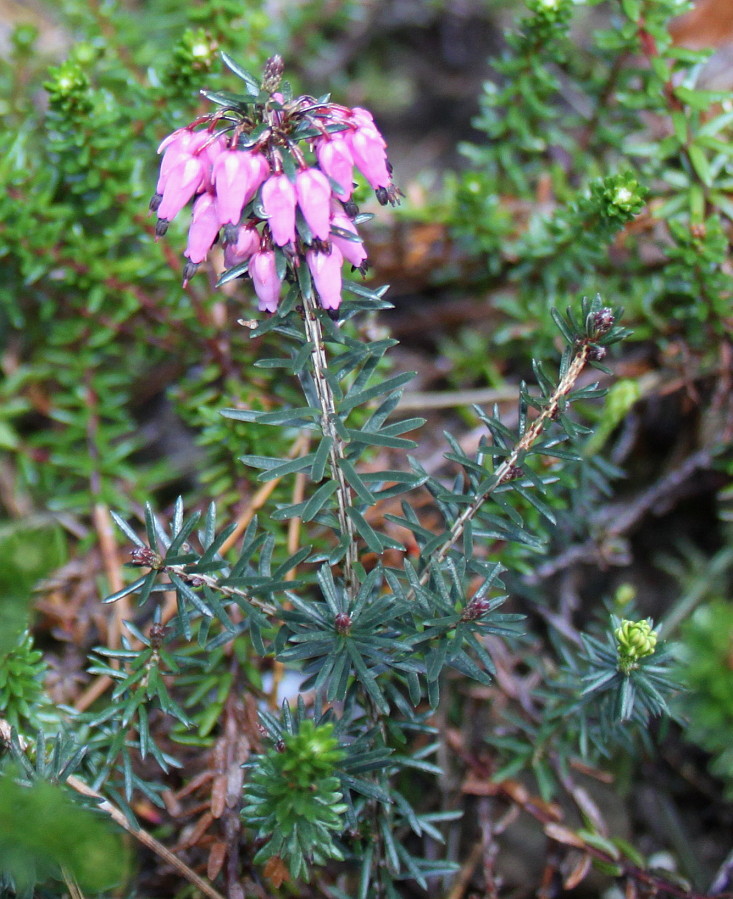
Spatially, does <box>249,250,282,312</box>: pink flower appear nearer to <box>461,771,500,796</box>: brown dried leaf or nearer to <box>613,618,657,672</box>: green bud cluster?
<box>613,618,657,672</box>: green bud cluster

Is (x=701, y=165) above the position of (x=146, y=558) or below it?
above

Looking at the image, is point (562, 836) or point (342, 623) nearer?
point (342, 623)

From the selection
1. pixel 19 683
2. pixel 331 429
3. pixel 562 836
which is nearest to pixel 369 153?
pixel 331 429

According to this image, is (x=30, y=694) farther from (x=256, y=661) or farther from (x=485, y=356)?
(x=485, y=356)

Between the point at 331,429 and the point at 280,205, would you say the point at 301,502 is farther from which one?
the point at 280,205

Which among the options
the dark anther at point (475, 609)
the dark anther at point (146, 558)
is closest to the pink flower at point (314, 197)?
the dark anther at point (146, 558)

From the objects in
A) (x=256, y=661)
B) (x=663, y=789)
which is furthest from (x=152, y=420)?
(x=663, y=789)

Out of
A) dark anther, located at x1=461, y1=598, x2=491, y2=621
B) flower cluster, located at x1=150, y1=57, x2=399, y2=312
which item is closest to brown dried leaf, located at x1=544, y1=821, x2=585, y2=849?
dark anther, located at x1=461, y1=598, x2=491, y2=621
